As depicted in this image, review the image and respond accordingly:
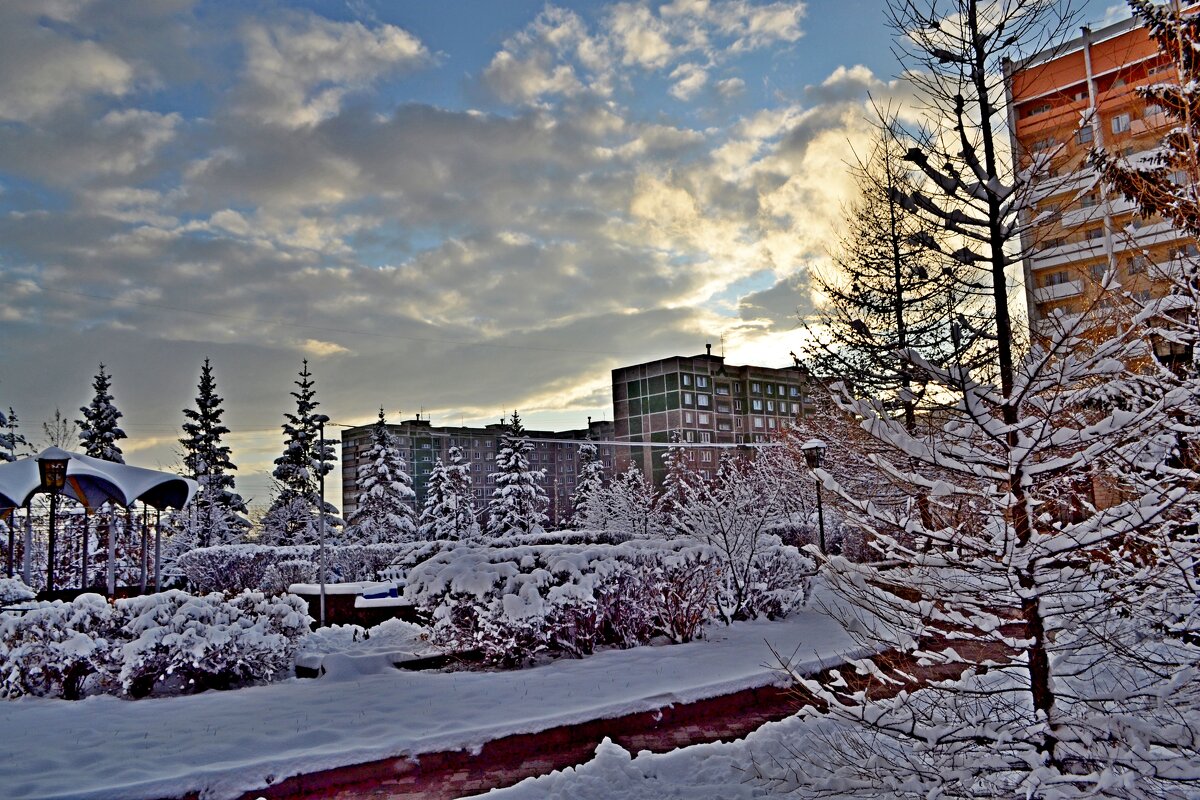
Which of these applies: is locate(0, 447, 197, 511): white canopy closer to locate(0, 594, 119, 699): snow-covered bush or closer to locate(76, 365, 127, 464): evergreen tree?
locate(0, 594, 119, 699): snow-covered bush

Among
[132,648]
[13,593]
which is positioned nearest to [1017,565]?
[132,648]

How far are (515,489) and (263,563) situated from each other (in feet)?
60.8

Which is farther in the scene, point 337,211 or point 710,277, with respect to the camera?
point 710,277

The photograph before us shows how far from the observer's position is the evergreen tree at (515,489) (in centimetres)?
4053

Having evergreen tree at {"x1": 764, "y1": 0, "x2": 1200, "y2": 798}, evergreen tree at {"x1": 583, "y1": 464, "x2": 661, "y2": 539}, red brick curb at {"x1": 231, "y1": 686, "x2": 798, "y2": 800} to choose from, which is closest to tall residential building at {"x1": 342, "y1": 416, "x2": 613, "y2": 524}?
evergreen tree at {"x1": 583, "y1": 464, "x2": 661, "y2": 539}

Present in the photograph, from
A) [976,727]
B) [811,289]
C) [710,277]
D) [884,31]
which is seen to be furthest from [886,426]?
[710,277]

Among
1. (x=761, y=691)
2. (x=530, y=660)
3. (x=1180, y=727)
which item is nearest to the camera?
(x=1180, y=727)

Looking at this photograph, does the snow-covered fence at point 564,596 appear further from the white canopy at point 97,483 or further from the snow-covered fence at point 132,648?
the white canopy at point 97,483

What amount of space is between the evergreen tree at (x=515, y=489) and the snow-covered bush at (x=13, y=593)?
88.5ft

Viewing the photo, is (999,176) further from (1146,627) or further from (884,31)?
(1146,627)

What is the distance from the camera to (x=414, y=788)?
644 centimetres

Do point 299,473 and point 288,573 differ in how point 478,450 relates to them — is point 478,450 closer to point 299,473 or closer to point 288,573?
point 299,473

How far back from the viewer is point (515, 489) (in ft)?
138

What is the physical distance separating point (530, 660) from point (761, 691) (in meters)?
3.34
